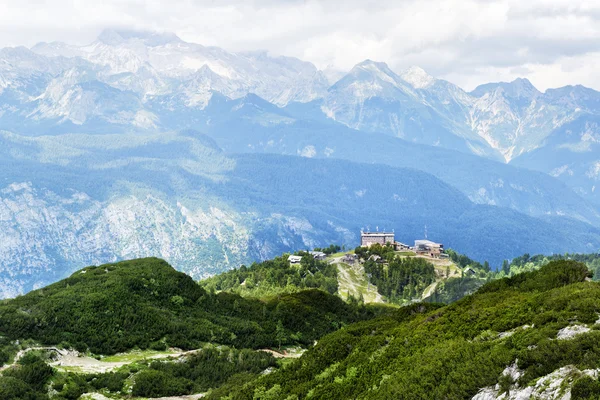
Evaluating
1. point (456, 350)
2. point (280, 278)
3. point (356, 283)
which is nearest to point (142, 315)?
point (456, 350)

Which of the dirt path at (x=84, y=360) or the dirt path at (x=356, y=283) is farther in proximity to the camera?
the dirt path at (x=356, y=283)

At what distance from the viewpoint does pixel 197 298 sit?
77625 millimetres

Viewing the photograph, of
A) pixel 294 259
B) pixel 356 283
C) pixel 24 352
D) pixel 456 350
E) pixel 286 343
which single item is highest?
pixel 24 352

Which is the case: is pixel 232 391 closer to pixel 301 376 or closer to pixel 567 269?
pixel 301 376

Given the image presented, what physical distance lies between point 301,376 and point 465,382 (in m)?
14.5

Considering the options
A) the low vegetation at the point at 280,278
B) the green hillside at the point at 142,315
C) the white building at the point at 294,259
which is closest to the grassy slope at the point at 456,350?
the green hillside at the point at 142,315

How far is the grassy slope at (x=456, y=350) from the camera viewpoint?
885 inches

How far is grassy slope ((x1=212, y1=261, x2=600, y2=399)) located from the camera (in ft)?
73.8

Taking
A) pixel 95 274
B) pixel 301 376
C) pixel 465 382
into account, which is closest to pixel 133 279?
pixel 95 274

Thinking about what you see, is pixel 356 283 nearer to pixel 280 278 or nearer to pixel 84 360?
pixel 280 278

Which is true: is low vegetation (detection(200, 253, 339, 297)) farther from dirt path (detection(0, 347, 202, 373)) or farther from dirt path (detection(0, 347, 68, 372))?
dirt path (detection(0, 347, 68, 372))

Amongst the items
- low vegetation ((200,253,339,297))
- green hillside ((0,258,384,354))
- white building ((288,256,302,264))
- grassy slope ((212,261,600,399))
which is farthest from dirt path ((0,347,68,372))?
white building ((288,256,302,264))

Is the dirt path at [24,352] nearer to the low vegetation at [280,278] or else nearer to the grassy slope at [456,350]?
the grassy slope at [456,350]

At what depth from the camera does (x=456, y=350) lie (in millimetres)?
26781
